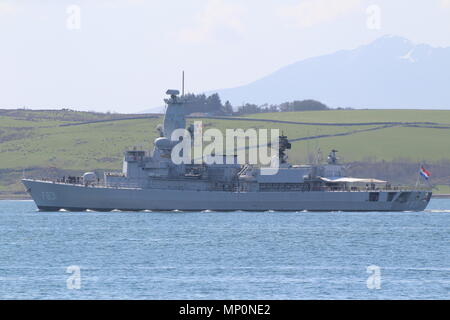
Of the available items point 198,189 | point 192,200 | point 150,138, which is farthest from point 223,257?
point 150,138

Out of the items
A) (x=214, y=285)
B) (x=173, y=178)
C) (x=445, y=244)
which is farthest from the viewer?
(x=173, y=178)

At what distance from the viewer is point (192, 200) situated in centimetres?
8162

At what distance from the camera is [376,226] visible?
65500mm

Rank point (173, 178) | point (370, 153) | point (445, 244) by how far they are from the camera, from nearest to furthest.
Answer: point (445, 244), point (173, 178), point (370, 153)

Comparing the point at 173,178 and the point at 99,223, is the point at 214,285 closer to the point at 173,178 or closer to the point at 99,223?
the point at 99,223

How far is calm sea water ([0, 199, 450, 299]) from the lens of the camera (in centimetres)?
3488

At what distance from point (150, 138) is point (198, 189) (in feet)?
239

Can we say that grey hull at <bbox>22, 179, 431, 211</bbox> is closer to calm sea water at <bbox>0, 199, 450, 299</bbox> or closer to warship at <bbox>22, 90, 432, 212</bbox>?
warship at <bbox>22, 90, 432, 212</bbox>

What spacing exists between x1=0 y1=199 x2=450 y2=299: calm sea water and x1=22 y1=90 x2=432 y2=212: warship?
8.00 metres

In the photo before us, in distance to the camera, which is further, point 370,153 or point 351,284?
point 370,153

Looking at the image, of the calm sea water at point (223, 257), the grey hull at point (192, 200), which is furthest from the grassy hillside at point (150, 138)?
the calm sea water at point (223, 257)

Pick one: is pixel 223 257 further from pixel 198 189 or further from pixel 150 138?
pixel 150 138

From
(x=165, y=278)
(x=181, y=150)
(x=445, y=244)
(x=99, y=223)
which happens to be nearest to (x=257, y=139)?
(x=181, y=150)
